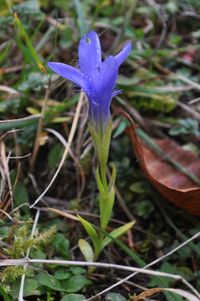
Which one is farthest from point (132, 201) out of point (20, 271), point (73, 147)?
point (20, 271)

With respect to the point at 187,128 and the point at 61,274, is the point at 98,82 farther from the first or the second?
the point at 187,128

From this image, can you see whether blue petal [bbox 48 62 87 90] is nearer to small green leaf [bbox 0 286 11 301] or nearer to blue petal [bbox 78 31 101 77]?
blue petal [bbox 78 31 101 77]

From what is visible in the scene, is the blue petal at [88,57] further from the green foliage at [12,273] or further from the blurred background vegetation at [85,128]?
the green foliage at [12,273]

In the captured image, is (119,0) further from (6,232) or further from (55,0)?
(6,232)

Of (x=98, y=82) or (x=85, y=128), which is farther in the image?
(x=85, y=128)

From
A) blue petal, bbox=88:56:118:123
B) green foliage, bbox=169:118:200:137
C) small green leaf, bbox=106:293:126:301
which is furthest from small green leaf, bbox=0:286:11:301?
green foliage, bbox=169:118:200:137

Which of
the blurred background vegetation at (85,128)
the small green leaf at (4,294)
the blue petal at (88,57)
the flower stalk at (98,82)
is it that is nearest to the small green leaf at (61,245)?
the blurred background vegetation at (85,128)

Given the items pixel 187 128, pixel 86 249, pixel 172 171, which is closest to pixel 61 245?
pixel 86 249
